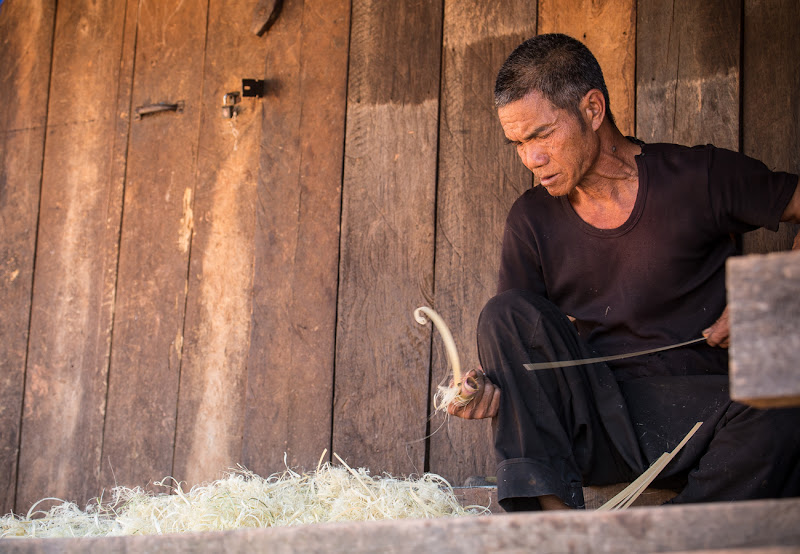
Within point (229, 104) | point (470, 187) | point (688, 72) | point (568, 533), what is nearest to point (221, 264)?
point (229, 104)

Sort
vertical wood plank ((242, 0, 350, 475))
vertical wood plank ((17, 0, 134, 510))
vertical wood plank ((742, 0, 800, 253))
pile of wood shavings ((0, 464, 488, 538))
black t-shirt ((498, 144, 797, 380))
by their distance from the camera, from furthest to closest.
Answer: vertical wood plank ((17, 0, 134, 510))
vertical wood plank ((242, 0, 350, 475))
vertical wood plank ((742, 0, 800, 253))
pile of wood shavings ((0, 464, 488, 538))
black t-shirt ((498, 144, 797, 380))

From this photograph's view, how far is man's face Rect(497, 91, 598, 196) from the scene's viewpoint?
2.32 m

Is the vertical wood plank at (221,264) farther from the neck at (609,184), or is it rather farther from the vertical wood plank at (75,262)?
the neck at (609,184)

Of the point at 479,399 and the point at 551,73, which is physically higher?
the point at 551,73

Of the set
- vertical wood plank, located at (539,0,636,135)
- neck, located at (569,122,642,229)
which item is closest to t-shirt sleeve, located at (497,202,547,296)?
neck, located at (569,122,642,229)

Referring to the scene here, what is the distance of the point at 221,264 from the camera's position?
10.5 feet

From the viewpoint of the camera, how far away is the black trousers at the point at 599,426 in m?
1.74

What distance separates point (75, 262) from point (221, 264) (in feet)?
2.13

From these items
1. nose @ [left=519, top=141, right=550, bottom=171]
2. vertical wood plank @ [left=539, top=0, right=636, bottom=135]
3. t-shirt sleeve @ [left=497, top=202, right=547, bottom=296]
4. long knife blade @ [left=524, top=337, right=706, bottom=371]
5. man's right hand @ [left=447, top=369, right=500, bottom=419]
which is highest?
vertical wood plank @ [left=539, top=0, right=636, bottom=135]

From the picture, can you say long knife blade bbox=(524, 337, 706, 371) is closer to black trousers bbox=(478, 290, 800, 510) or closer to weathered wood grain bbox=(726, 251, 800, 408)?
black trousers bbox=(478, 290, 800, 510)

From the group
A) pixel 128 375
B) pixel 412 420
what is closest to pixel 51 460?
pixel 128 375

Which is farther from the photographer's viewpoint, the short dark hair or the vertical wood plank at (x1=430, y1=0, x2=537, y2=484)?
the vertical wood plank at (x1=430, y1=0, x2=537, y2=484)

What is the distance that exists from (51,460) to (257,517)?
4.17 feet

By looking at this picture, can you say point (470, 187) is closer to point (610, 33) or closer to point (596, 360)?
point (610, 33)
